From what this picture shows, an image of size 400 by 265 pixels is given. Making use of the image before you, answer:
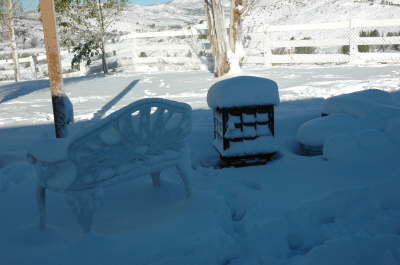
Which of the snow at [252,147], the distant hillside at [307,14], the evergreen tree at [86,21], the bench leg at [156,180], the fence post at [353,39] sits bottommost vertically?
the bench leg at [156,180]

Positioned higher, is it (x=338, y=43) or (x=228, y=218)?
(x=338, y=43)

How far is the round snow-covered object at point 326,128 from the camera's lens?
4.11m

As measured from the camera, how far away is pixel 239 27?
11859 mm

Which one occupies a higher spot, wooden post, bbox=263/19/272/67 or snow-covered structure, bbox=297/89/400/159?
wooden post, bbox=263/19/272/67

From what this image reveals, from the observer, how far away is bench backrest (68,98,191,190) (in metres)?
2.40

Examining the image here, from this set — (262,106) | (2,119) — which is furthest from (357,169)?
(2,119)

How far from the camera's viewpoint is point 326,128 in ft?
13.6

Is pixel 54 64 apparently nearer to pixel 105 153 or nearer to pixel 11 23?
pixel 105 153

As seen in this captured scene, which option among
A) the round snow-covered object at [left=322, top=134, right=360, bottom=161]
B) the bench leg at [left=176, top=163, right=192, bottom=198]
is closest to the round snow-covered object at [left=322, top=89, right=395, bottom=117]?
the round snow-covered object at [left=322, top=134, right=360, bottom=161]

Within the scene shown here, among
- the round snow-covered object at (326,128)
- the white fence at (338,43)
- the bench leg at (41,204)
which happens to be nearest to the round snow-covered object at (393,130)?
the round snow-covered object at (326,128)

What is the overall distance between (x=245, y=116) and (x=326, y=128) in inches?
36.0

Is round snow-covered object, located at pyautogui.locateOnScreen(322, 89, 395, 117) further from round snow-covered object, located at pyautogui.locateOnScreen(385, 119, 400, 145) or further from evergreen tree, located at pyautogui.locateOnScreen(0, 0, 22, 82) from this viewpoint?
evergreen tree, located at pyautogui.locateOnScreen(0, 0, 22, 82)

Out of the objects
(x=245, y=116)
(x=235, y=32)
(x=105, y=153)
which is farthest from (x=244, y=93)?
(x=235, y=32)

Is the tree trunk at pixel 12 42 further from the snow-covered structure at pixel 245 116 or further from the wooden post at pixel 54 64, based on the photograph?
the snow-covered structure at pixel 245 116
